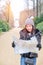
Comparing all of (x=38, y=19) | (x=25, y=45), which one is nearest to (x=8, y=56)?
(x=25, y=45)

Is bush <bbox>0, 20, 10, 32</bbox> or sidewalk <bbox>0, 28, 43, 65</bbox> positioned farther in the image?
bush <bbox>0, 20, 10, 32</bbox>

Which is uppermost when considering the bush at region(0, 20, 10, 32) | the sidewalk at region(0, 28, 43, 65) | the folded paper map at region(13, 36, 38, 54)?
the folded paper map at region(13, 36, 38, 54)

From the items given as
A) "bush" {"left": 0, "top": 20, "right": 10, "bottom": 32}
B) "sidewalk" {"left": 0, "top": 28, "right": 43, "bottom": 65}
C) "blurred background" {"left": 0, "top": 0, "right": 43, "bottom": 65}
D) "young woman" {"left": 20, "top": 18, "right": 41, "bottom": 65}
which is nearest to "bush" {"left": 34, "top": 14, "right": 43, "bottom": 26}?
"blurred background" {"left": 0, "top": 0, "right": 43, "bottom": 65}

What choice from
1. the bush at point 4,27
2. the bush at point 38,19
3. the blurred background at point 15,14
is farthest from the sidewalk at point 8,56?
the bush at point 38,19

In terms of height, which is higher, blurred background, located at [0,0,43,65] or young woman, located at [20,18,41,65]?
young woman, located at [20,18,41,65]

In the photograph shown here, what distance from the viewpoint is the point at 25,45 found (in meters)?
2.86

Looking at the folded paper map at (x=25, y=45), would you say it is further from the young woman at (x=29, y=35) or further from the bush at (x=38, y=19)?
the bush at (x=38, y=19)

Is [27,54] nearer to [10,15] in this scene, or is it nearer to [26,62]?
[26,62]

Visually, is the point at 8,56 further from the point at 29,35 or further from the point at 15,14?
the point at 15,14

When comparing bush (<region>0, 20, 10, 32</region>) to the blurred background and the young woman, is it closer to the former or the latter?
the blurred background

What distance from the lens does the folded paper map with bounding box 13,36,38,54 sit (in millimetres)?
2830

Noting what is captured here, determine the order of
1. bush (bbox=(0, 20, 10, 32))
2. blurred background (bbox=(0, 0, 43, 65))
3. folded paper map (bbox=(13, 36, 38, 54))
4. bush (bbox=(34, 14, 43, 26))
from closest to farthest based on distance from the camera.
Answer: folded paper map (bbox=(13, 36, 38, 54)), blurred background (bbox=(0, 0, 43, 65)), bush (bbox=(0, 20, 10, 32)), bush (bbox=(34, 14, 43, 26))

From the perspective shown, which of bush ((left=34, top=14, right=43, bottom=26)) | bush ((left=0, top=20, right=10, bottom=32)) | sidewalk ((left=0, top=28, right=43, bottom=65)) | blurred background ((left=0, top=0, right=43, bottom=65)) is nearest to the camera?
sidewalk ((left=0, top=28, right=43, bottom=65))

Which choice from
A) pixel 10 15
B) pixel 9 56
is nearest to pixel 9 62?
pixel 9 56
